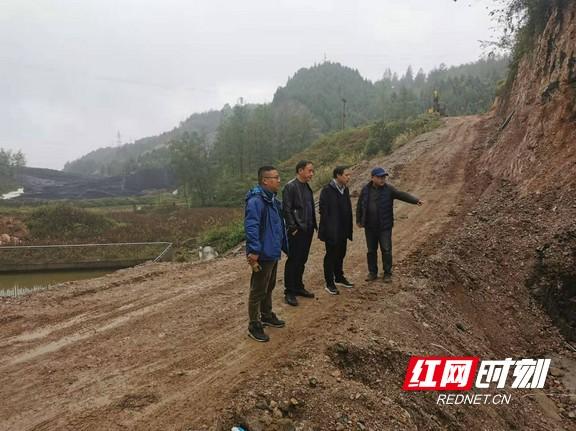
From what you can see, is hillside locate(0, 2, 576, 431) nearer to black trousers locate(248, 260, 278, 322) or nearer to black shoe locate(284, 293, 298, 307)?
black shoe locate(284, 293, 298, 307)

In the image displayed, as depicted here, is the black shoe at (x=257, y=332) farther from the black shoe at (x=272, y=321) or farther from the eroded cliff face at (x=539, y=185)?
the eroded cliff face at (x=539, y=185)

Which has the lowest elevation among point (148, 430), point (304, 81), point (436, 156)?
point (148, 430)

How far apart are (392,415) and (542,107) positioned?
11.7 meters

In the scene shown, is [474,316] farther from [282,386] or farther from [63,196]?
[63,196]

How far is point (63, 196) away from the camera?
2397 inches

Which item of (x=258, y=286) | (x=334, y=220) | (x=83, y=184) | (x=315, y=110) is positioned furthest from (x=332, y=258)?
(x=315, y=110)

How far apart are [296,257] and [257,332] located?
1.35 metres

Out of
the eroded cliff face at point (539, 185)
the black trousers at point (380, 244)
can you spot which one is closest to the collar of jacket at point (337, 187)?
the black trousers at point (380, 244)

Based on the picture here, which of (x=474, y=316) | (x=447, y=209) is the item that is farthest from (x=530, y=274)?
(x=447, y=209)

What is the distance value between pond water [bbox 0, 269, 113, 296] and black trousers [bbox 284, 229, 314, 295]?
12.3m

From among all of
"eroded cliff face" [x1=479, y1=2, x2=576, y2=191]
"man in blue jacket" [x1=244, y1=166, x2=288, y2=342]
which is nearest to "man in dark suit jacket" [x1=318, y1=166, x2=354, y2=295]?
"man in blue jacket" [x1=244, y1=166, x2=288, y2=342]

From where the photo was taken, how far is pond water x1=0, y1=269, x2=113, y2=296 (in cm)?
1513

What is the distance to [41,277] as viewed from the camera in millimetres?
16109

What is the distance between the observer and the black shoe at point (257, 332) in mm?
4691
